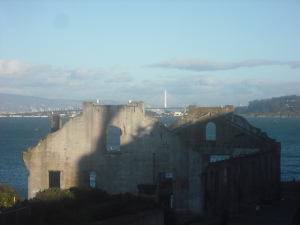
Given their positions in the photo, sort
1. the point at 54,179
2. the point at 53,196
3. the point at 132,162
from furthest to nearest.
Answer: the point at 54,179 < the point at 132,162 < the point at 53,196

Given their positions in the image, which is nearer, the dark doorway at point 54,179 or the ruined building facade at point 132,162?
the ruined building facade at point 132,162

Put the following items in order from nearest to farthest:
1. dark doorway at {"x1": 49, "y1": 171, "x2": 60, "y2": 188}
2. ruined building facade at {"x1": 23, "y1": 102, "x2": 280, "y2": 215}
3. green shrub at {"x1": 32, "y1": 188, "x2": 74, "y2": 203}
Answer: green shrub at {"x1": 32, "y1": 188, "x2": 74, "y2": 203} < ruined building facade at {"x1": 23, "y1": 102, "x2": 280, "y2": 215} < dark doorway at {"x1": 49, "y1": 171, "x2": 60, "y2": 188}

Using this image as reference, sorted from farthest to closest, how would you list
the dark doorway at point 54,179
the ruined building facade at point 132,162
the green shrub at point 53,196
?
the dark doorway at point 54,179, the ruined building facade at point 132,162, the green shrub at point 53,196

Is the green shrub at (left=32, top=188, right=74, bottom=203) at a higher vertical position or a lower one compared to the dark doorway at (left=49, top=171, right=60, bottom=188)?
higher

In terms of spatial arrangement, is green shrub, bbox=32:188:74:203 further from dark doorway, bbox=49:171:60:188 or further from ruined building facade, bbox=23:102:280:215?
dark doorway, bbox=49:171:60:188

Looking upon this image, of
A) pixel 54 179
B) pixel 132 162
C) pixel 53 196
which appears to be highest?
pixel 132 162

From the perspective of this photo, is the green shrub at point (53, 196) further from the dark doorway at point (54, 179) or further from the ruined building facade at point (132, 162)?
the dark doorway at point (54, 179)

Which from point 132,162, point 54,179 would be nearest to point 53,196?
point 132,162

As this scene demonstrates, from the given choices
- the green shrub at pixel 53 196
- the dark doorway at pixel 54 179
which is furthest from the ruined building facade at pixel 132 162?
the green shrub at pixel 53 196

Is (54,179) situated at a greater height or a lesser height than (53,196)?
lesser

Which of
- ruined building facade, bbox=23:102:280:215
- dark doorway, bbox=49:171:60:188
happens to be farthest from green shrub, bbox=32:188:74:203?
dark doorway, bbox=49:171:60:188

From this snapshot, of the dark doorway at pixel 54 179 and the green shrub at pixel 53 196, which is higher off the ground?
the green shrub at pixel 53 196

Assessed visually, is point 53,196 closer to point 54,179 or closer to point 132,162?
point 132,162

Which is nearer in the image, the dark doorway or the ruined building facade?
the ruined building facade
